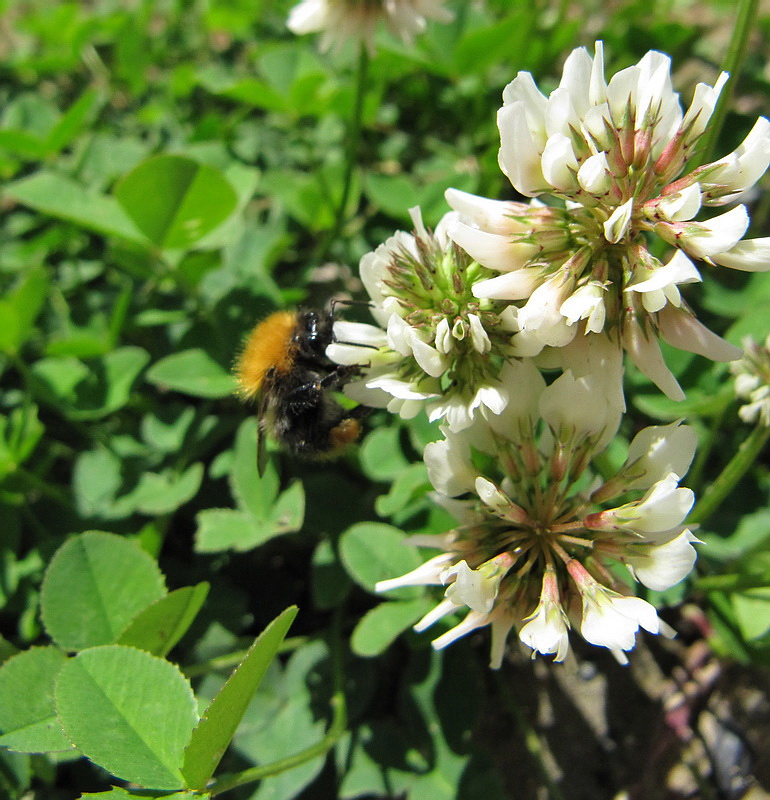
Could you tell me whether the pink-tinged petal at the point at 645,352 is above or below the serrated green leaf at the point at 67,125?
above

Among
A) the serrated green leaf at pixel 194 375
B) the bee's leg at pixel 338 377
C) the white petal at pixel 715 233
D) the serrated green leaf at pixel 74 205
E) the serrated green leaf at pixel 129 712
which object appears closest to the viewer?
the white petal at pixel 715 233

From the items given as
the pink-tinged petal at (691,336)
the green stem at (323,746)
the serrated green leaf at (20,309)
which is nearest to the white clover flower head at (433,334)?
the pink-tinged petal at (691,336)

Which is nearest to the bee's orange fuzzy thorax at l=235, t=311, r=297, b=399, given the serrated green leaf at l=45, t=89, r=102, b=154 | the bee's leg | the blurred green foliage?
the bee's leg

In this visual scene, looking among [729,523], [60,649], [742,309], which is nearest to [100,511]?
[60,649]

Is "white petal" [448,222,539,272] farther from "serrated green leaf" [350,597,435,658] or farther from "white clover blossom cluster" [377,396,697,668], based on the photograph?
"serrated green leaf" [350,597,435,658]

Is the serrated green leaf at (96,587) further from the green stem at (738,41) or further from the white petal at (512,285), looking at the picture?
the green stem at (738,41)

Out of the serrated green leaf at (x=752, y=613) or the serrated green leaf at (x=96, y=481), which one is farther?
the serrated green leaf at (x=96, y=481)

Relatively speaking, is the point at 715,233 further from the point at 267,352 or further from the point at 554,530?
the point at 267,352
